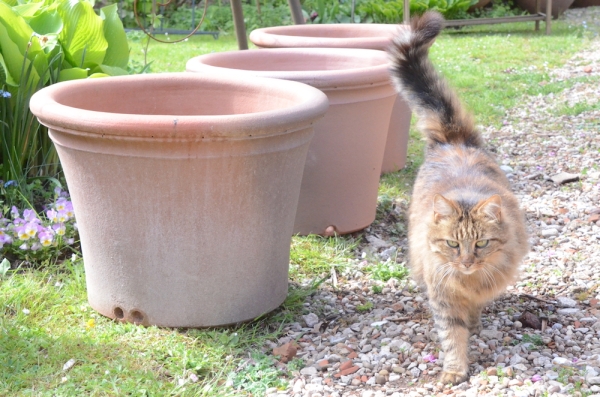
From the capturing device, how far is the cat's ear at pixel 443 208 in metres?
2.62

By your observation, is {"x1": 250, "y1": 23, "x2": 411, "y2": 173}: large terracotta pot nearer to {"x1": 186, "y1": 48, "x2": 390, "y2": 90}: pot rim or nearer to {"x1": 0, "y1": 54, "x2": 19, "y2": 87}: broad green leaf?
{"x1": 186, "y1": 48, "x2": 390, "y2": 90}: pot rim

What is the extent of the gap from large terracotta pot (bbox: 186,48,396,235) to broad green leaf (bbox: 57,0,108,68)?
699 mm

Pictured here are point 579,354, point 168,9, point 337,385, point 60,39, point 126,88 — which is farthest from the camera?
point 168,9

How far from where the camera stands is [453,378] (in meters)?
2.60

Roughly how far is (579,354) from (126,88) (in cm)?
231

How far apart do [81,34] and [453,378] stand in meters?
2.88

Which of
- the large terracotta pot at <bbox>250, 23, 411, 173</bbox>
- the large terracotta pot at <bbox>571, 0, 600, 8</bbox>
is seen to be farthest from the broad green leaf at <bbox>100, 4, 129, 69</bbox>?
the large terracotta pot at <bbox>571, 0, 600, 8</bbox>

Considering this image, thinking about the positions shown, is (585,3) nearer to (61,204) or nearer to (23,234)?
(61,204)

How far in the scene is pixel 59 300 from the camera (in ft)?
10.2

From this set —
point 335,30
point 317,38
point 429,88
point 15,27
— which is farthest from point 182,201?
point 335,30

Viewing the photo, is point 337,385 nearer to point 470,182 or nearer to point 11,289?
point 470,182

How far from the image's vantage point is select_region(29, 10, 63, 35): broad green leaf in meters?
3.94

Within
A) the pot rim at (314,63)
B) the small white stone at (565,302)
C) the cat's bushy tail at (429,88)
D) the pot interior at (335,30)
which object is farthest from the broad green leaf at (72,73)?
the small white stone at (565,302)

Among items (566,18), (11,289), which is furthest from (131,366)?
(566,18)
